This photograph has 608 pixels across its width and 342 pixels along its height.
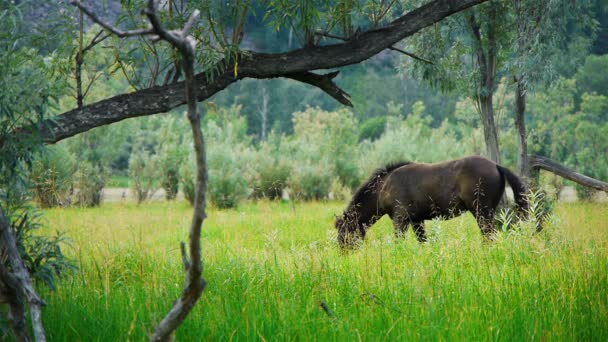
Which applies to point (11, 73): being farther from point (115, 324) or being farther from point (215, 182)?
point (215, 182)

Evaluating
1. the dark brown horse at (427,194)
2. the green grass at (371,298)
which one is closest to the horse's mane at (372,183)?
the dark brown horse at (427,194)

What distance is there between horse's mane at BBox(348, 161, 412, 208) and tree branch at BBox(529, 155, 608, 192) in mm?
3676

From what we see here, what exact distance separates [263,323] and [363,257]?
2215 mm

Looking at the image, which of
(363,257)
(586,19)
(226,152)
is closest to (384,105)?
(226,152)

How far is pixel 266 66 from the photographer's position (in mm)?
5418

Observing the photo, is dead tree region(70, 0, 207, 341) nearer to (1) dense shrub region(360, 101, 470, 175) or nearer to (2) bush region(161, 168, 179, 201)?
(2) bush region(161, 168, 179, 201)

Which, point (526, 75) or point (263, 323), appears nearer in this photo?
point (263, 323)

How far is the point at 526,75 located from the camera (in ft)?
34.4

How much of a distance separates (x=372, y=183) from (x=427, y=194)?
2.74 ft

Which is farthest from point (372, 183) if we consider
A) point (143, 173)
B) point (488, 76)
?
point (143, 173)

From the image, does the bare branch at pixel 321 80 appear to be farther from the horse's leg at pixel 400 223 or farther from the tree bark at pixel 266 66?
the horse's leg at pixel 400 223

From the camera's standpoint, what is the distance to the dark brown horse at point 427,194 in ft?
27.8

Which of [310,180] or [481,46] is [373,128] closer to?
[310,180]

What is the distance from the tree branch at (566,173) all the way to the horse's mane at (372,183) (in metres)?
3.68
